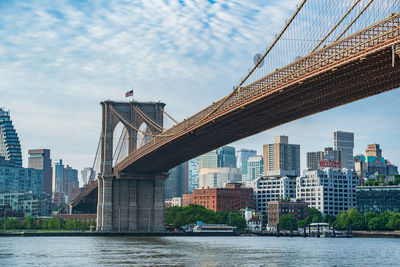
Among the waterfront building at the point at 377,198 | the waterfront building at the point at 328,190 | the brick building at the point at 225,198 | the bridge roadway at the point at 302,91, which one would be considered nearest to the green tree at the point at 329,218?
the waterfront building at the point at 328,190

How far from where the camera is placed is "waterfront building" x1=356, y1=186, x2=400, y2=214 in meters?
143

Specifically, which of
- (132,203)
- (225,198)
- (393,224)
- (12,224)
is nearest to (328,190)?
(225,198)

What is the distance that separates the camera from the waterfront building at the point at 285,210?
5374 inches

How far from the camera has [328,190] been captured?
151 meters

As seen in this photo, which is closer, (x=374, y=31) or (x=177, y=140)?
(x=374, y=31)

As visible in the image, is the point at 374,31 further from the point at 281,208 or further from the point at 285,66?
the point at 281,208

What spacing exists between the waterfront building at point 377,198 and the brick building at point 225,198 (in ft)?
80.2

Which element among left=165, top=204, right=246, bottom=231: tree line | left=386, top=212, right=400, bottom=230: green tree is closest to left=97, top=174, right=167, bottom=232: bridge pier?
left=165, top=204, right=246, bottom=231: tree line

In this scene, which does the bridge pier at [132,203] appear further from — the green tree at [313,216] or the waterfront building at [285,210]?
the waterfront building at [285,210]

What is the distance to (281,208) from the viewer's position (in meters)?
137

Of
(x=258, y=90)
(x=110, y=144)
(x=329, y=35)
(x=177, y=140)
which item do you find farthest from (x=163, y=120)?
(x=329, y=35)

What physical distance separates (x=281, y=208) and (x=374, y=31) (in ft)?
352

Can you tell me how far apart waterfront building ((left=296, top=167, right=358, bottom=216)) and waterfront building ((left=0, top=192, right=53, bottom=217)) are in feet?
192

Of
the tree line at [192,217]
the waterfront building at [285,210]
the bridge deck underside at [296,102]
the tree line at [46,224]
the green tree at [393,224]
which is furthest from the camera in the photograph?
the waterfront building at [285,210]
